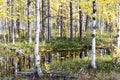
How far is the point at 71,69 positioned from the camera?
1817cm

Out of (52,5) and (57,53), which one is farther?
(52,5)

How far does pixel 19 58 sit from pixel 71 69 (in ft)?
32.7

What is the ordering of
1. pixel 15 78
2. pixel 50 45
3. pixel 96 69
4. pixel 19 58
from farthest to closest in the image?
pixel 50 45, pixel 19 58, pixel 96 69, pixel 15 78

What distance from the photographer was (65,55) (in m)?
29.0

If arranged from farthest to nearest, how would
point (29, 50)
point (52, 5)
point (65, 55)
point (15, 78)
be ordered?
1. point (52, 5)
2. point (29, 50)
3. point (65, 55)
4. point (15, 78)

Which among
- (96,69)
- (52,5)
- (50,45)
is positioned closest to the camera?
(96,69)

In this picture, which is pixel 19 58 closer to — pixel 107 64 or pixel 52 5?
pixel 107 64

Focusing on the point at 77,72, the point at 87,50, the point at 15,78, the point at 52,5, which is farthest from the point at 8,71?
the point at 52,5

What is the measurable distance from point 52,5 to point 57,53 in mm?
19735

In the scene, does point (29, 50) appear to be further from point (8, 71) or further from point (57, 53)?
point (8, 71)

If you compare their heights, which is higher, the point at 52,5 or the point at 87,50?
the point at 52,5

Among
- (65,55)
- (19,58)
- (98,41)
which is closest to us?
(19,58)

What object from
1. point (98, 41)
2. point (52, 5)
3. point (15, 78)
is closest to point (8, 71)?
point (15, 78)

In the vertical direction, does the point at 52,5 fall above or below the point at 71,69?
above
